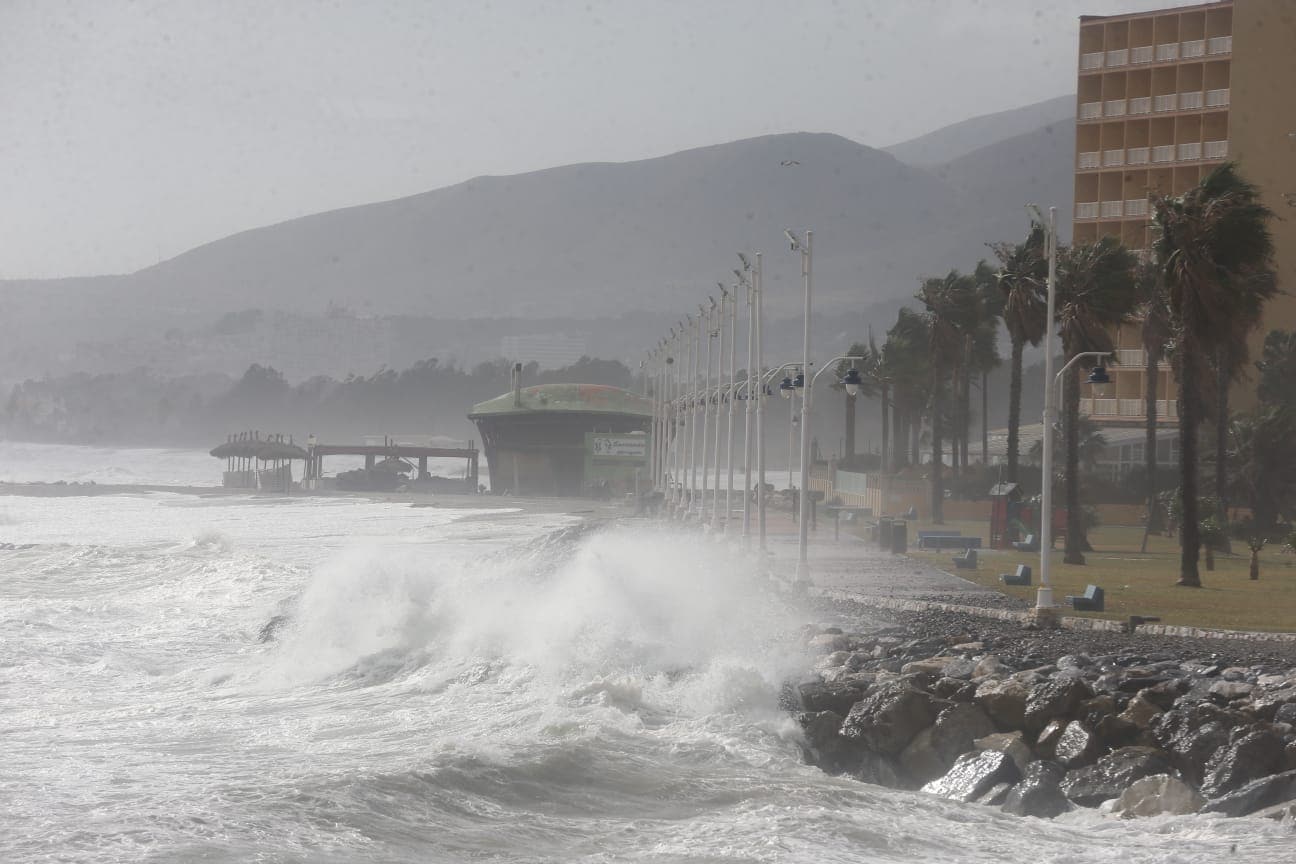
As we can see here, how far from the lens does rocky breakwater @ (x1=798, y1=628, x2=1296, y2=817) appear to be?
14383 millimetres

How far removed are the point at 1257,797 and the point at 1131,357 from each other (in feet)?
220

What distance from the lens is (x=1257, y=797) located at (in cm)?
1380

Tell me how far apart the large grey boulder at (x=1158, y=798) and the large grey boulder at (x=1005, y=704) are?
2295mm

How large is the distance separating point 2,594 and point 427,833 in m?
27.2

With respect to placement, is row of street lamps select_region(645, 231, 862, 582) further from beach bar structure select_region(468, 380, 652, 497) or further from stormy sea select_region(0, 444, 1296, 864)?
beach bar structure select_region(468, 380, 652, 497)

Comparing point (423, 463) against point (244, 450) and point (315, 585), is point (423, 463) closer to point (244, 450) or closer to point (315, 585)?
point (244, 450)

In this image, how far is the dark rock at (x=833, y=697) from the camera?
59.2ft

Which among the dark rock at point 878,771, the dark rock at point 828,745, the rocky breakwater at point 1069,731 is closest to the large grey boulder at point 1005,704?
the rocky breakwater at point 1069,731

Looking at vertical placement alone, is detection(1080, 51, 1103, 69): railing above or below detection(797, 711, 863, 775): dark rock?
above

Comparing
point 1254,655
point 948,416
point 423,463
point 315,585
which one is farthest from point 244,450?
point 1254,655

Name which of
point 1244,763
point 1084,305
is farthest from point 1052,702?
point 1084,305

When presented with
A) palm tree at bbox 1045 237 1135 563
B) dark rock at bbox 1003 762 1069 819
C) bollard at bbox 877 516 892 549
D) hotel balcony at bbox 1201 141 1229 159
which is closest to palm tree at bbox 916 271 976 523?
hotel balcony at bbox 1201 141 1229 159

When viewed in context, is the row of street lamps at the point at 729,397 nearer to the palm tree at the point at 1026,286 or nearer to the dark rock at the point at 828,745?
the palm tree at the point at 1026,286

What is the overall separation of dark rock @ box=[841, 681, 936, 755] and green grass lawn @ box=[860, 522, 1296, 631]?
8404mm
